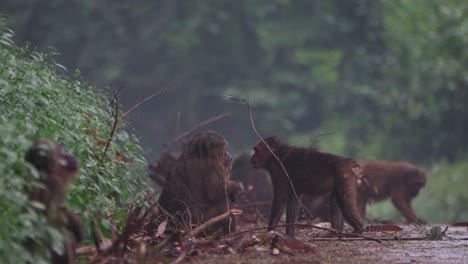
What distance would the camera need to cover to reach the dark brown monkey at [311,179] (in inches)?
393

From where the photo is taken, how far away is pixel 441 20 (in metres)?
24.9

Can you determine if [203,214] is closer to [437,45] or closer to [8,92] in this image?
[8,92]

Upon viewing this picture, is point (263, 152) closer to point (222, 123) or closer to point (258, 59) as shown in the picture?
point (222, 123)

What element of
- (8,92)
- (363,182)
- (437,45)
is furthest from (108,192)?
(437,45)

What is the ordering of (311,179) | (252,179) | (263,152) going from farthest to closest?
1. (252,179)
2. (263,152)
3. (311,179)

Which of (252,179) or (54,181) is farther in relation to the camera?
(252,179)

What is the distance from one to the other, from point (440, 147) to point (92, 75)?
36.8ft

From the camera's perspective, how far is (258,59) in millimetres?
33156

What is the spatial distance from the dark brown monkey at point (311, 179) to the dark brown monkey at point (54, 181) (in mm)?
4023

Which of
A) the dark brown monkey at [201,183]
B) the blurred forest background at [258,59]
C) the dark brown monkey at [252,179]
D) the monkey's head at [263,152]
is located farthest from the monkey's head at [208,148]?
the blurred forest background at [258,59]

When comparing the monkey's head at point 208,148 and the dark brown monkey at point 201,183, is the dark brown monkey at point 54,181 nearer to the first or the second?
the dark brown monkey at point 201,183

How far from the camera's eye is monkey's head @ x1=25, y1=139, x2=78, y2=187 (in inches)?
235

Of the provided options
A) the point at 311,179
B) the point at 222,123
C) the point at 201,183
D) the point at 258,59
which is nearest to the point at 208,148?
the point at 201,183

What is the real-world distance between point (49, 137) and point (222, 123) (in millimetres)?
21903
